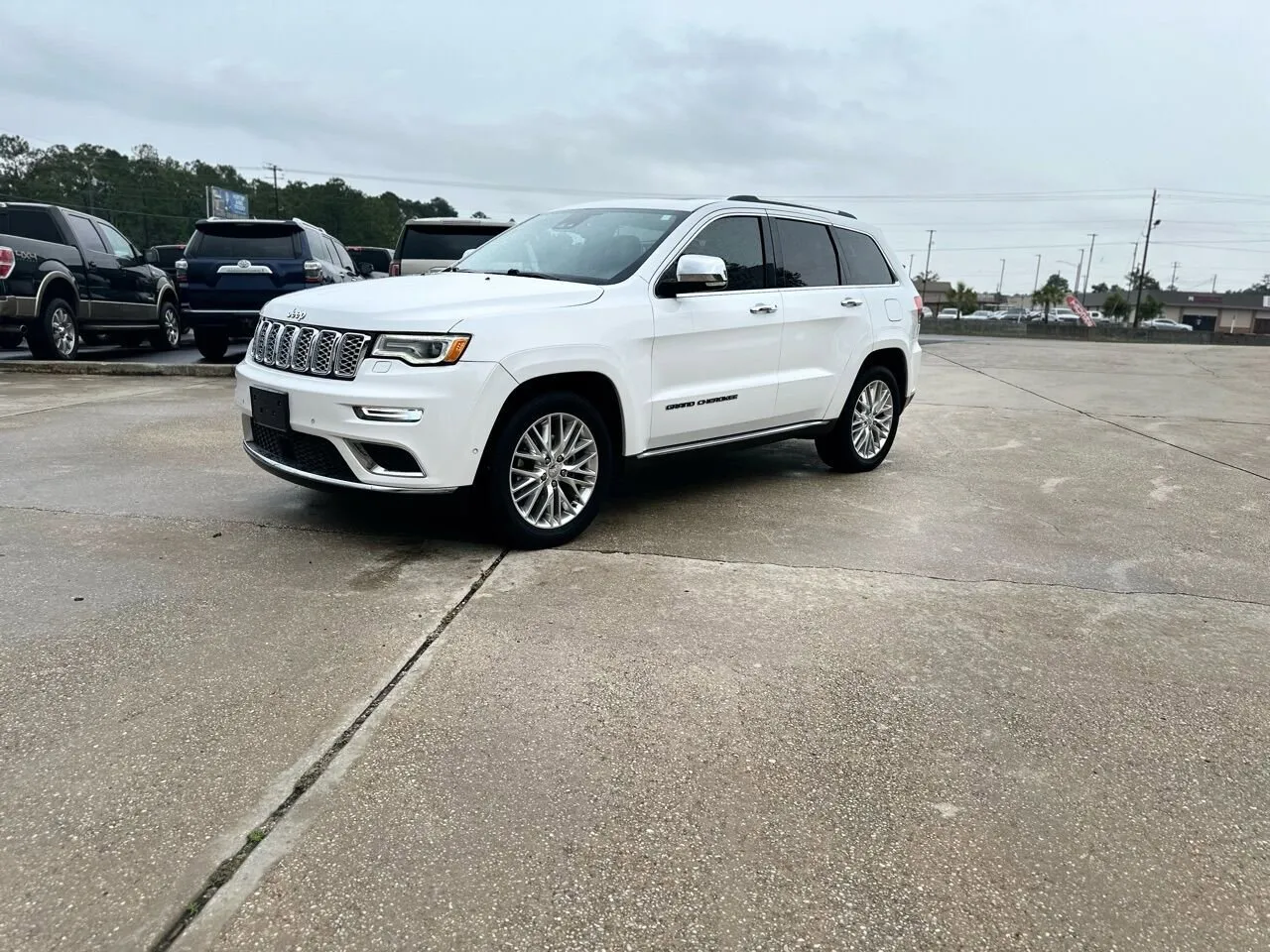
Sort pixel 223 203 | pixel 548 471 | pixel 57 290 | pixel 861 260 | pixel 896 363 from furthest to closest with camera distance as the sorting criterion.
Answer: pixel 223 203 < pixel 57 290 < pixel 896 363 < pixel 861 260 < pixel 548 471

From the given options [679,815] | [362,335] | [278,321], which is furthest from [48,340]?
[679,815]

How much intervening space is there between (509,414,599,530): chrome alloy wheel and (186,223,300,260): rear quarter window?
8.06m

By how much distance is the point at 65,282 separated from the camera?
11.1m

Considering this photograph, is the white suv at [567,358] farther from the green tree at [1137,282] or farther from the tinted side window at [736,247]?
the green tree at [1137,282]

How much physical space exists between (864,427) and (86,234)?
10.5 metres

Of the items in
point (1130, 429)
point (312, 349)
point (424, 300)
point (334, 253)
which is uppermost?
point (334, 253)

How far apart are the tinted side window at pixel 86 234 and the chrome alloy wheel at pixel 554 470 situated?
32.5 feet

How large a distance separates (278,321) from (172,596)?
157 cm

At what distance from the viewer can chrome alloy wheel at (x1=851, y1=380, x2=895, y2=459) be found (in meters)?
6.65

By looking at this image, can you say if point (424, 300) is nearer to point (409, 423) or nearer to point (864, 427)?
point (409, 423)

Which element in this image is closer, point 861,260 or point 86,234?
point 861,260

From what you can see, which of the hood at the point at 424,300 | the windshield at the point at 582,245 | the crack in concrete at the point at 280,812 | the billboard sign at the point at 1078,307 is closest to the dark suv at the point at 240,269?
the windshield at the point at 582,245

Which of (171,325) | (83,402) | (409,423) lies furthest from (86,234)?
(409,423)

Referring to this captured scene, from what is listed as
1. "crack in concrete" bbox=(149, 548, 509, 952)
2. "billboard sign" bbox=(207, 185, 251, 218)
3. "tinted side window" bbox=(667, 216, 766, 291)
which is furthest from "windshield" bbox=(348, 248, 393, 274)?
"billboard sign" bbox=(207, 185, 251, 218)
